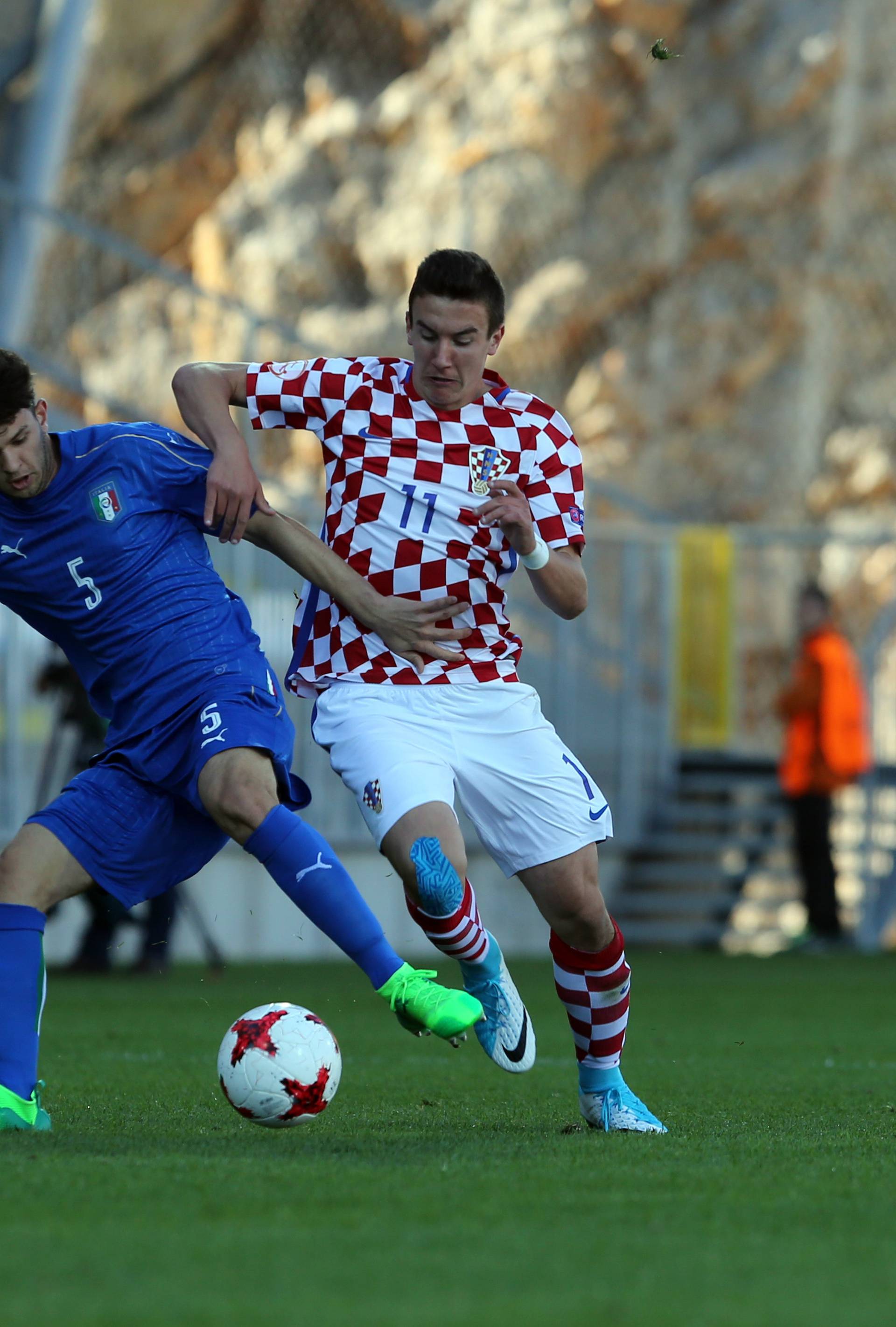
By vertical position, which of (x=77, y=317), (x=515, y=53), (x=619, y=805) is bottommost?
(x=619, y=805)

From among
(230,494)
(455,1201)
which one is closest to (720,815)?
(230,494)

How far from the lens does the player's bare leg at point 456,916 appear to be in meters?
4.11

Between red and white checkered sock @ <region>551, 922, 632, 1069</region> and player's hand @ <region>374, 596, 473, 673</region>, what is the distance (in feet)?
2.24

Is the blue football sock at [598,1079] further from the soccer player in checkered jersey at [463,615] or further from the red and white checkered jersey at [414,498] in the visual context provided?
the red and white checkered jersey at [414,498]

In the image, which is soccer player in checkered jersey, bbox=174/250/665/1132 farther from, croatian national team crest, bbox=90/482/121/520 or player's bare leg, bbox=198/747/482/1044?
croatian national team crest, bbox=90/482/121/520

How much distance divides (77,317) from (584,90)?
6.06 m

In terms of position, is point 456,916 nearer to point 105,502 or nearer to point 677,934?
point 105,502

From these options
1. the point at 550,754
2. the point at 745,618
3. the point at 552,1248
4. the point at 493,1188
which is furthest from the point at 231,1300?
the point at 745,618

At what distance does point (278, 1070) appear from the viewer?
4.04 m

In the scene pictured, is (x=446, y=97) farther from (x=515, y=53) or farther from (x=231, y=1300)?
(x=231, y=1300)

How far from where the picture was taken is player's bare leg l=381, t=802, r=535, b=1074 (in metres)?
4.11

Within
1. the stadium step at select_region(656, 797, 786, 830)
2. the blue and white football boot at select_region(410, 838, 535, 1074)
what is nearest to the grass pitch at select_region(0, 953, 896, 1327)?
the blue and white football boot at select_region(410, 838, 535, 1074)

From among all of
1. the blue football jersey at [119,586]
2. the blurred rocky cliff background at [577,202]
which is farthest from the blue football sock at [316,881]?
the blurred rocky cliff background at [577,202]

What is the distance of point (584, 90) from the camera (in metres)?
21.8
